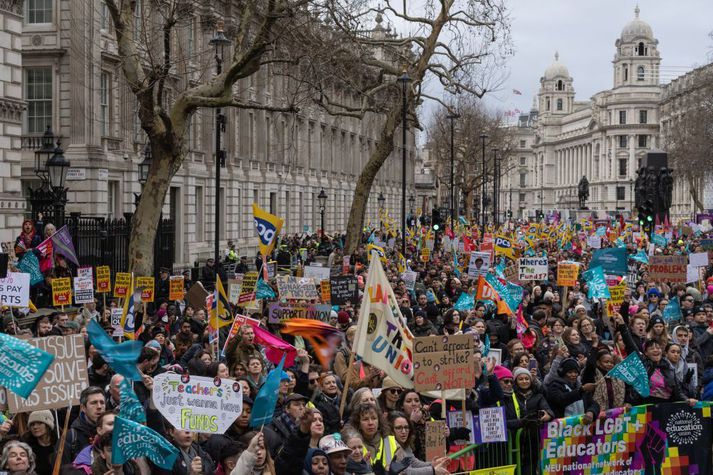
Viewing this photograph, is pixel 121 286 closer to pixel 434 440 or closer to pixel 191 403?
pixel 434 440

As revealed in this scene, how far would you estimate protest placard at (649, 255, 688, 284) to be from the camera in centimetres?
2078

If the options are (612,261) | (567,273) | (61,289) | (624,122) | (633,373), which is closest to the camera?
(633,373)

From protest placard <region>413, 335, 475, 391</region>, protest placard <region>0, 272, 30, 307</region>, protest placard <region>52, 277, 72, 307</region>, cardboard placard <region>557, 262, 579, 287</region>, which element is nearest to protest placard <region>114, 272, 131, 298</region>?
protest placard <region>52, 277, 72, 307</region>

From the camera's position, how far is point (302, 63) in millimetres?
34500

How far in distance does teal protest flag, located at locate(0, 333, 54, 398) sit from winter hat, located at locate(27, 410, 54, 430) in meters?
0.50

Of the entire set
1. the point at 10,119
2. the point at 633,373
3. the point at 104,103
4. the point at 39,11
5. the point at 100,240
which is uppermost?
the point at 39,11

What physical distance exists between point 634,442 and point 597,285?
21.9 feet

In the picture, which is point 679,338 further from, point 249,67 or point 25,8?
point 25,8

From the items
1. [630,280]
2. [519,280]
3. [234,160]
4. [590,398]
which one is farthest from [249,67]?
[234,160]

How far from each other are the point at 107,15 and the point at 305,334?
24.3 m


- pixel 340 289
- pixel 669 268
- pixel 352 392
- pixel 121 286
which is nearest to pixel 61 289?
pixel 121 286

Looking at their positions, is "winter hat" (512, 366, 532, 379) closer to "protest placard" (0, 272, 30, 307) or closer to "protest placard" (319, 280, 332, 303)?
"protest placard" (0, 272, 30, 307)

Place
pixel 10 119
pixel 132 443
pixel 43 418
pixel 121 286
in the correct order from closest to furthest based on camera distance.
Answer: pixel 132 443 → pixel 43 418 → pixel 121 286 → pixel 10 119

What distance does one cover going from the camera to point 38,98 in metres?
31.9
